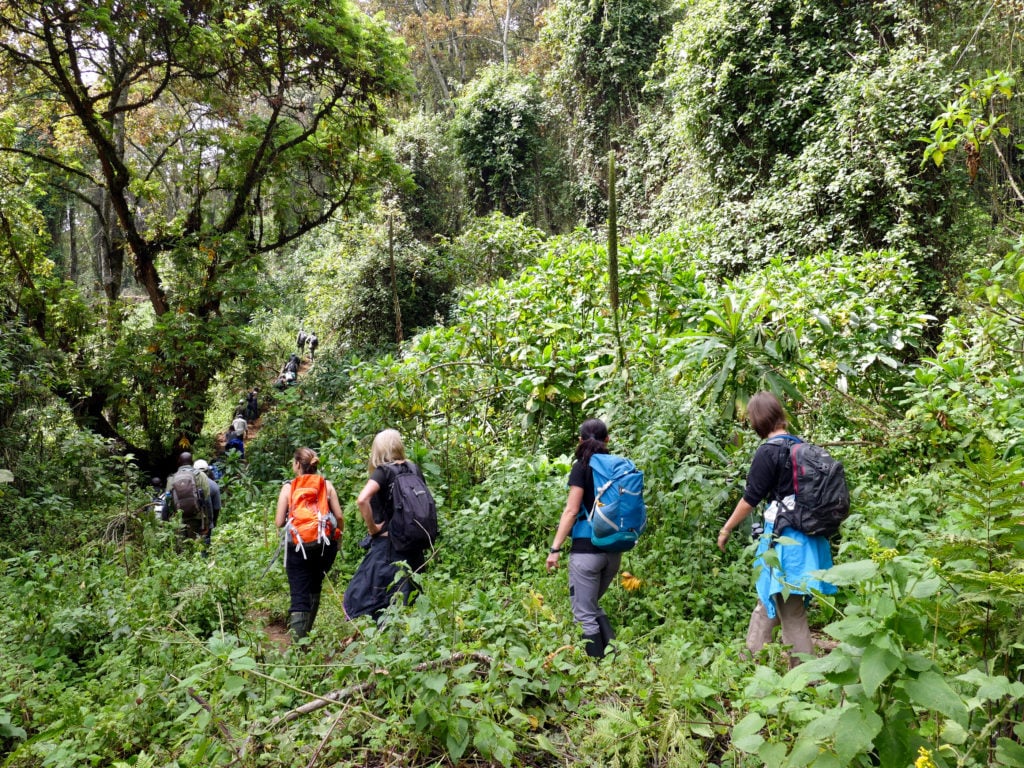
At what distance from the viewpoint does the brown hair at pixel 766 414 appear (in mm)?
3299

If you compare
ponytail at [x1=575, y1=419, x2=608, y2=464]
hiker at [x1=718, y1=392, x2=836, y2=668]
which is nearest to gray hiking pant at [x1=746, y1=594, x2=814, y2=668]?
hiker at [x1=718, y1=392, x2=836, y2=668]

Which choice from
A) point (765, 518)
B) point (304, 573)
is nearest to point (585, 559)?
point (765, 518)

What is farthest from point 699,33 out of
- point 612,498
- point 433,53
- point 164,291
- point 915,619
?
point 433,53

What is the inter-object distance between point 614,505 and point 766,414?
918mm

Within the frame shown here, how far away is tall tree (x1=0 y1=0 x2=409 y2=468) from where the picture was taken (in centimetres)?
984

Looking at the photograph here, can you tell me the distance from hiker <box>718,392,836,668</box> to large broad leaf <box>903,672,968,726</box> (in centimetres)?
134

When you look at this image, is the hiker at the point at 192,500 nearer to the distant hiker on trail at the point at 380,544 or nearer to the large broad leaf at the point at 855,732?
the distant hiker on trail at the point at 380,544

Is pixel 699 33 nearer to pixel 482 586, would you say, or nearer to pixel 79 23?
pixel 79 23

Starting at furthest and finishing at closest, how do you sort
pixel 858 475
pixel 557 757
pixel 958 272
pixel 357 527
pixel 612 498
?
1. pixel 958 272
2. pixel 357 527
3. pixel 858 475
4. pixel 612 498
5. pixel 557 757

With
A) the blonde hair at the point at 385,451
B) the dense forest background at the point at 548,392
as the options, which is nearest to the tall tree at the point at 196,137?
the dense forest background at the point at 548,392

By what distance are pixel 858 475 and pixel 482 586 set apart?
10.3ft

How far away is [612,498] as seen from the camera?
135 inches

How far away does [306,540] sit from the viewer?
166 inches

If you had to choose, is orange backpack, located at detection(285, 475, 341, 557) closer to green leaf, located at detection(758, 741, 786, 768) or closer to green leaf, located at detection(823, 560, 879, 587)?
green leaf, located at detection(758, 741, 786, 768)
